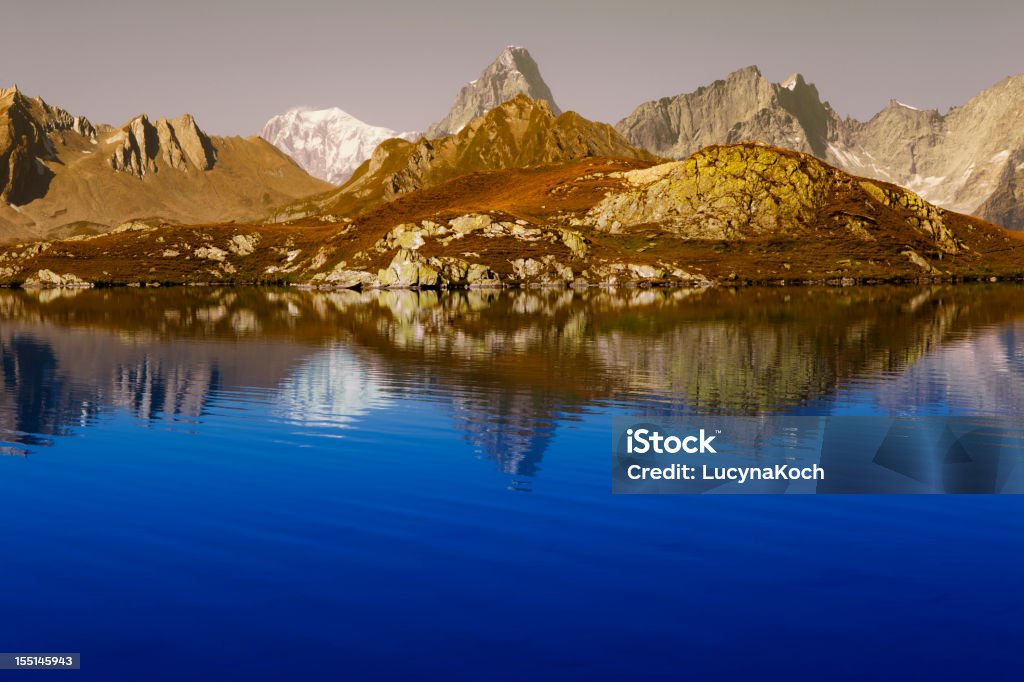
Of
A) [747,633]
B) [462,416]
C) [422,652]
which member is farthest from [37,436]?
[747,633]

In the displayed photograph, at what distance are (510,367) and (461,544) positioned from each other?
Result: 132ft

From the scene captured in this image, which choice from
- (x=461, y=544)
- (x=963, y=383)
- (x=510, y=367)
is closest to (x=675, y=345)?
(x=510, y=367)

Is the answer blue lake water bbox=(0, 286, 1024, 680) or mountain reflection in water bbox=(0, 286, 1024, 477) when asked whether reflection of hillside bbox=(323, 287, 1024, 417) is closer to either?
mountain reflection in water bbox=(0, 286, 1024, 477)

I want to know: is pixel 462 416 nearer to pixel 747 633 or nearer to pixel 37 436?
pixel 37 436

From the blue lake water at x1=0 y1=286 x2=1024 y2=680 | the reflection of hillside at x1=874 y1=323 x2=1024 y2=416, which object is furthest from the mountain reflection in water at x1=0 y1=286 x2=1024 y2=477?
the blue lake water at x1=0 y1=286 x2=1024 y2=680

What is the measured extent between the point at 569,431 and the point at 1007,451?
19484mm

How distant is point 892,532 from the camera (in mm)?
25328

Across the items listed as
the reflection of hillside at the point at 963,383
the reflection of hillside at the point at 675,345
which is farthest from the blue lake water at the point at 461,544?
the reflection of hillside at the point at 675,345

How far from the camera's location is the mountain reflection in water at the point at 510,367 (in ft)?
153

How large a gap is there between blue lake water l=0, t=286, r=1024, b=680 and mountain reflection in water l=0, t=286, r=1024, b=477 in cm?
49

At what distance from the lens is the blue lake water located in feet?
58.4

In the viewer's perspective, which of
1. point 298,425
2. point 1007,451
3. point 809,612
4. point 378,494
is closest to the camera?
point 809,612

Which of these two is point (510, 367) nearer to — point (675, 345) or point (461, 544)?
point (675, 345)

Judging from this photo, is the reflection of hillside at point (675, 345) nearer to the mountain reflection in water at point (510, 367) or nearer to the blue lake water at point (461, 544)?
the mountain reflection in water at point (510, 367)
